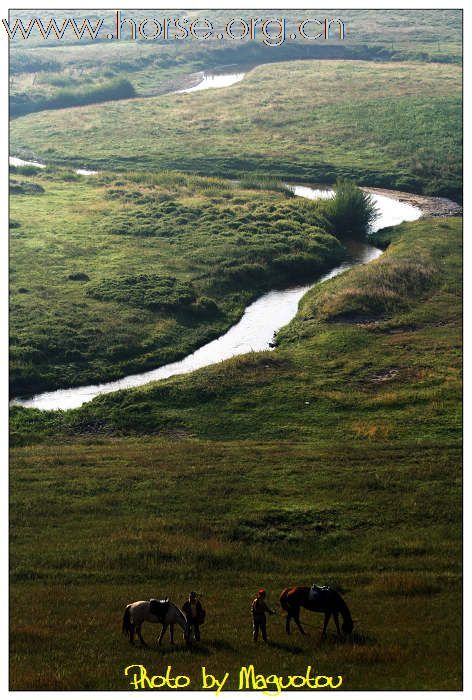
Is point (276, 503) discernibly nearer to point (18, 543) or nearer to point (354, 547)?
point (354, 547)

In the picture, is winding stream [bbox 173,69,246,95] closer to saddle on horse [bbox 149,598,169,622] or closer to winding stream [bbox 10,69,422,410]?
winding stream [bbox 10,69,422,410]

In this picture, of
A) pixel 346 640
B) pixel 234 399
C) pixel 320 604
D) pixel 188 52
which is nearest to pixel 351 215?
pixel 234 399

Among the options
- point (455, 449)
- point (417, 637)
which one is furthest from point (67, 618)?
point (455, 449)

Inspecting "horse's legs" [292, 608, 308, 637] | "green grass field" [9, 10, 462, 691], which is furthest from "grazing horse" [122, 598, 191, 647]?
"horse's legs" [292, 608, 308, 637]

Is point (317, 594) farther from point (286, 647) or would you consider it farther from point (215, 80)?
point (215, 80)

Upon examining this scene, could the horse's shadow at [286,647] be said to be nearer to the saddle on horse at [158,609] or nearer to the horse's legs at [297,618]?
the horse's legs at [297,618]
